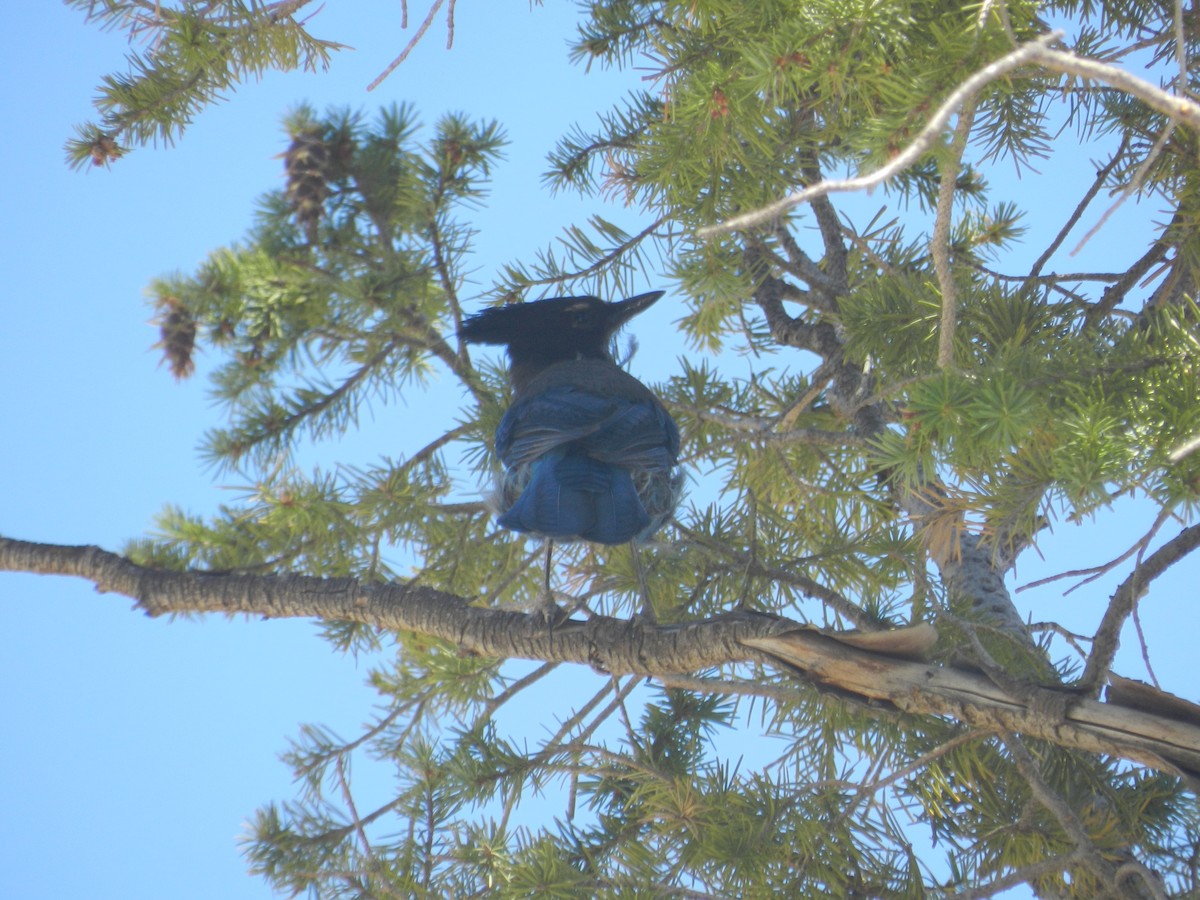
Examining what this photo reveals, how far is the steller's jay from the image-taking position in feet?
7.95

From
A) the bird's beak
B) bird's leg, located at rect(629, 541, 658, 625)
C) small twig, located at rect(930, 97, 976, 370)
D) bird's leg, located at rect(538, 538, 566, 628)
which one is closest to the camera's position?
small twig, located at rect(930, 97, 976, 370)

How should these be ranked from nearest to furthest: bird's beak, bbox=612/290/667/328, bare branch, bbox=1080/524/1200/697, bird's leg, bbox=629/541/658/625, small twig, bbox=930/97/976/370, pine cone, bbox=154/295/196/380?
small twig, bbox=930/97/976/370 → bare branch, bbox=1080/524/1200/697 → bird's leg, bbox=629/541/658/625 → bird's beak, bbox=612/290/667/328 → pine cone, bbox=154/295/196/380

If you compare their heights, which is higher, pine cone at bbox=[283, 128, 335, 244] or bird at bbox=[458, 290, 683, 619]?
pine cone at bbox=[283, 128, 335, 244]

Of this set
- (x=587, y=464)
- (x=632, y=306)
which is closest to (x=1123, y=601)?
(x=587, y=464)

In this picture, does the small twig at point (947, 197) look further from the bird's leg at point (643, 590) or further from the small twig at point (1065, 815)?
the bird's leg at point (643, 590)

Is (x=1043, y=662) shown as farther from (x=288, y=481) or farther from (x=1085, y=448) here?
(x=288, y=481)

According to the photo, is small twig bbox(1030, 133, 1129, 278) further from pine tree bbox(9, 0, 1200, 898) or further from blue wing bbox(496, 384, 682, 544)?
blue wing bbox(496, 384, 682, 544)

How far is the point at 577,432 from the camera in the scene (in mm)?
2615

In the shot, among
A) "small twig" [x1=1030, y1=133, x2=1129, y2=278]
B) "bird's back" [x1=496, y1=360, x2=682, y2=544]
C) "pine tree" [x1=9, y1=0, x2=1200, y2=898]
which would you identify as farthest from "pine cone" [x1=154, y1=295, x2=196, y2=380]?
"small twig" [x1=1030, y1=133, x2=1129, y2=278]

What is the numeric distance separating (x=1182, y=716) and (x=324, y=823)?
1855 mm

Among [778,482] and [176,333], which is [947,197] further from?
[176,333]

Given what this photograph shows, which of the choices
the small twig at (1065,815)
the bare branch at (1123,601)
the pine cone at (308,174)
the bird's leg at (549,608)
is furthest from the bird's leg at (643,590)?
the pine cone at (308,174)

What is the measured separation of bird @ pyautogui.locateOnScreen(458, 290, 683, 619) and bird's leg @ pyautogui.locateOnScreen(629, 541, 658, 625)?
0.13 feet

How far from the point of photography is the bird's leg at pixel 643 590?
2369 millimetres
